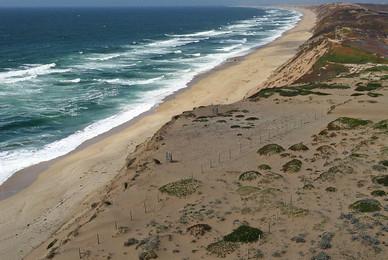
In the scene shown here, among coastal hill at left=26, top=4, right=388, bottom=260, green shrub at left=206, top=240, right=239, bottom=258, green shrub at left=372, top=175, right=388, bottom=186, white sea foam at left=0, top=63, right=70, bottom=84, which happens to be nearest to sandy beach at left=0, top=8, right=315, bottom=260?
coastal hill at left=26, top=4, right=388, bottom=260

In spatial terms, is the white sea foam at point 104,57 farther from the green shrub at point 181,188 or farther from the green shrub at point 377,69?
the green shrub at point 181,188

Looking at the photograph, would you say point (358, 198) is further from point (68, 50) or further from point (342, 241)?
point (68, 50)

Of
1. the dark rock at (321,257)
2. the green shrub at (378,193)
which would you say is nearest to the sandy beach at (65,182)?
the dark rock at (321,257)

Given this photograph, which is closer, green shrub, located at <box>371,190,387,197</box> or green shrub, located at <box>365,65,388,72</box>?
green shrub, located at <box>371,190,387,197</box>

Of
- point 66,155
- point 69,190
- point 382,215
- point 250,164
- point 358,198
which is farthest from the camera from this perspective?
point 66,155

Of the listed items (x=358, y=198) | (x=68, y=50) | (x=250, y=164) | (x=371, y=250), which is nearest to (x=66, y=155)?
(x=250, y=164)

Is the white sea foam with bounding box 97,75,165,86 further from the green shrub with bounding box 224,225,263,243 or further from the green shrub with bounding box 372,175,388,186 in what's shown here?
the green shrub with bounding box 224,225,263,243
